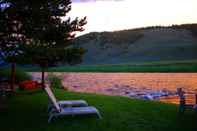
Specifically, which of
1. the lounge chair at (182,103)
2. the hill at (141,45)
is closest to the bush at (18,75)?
the lounge chair at (182,103)

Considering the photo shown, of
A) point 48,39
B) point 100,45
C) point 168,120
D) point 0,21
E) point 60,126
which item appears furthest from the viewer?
point 100,45

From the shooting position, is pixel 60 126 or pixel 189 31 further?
pixel 189 31

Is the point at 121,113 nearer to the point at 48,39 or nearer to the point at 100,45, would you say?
the point at 48,39

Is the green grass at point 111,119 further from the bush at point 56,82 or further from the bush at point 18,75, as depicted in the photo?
the bush at point 18,75

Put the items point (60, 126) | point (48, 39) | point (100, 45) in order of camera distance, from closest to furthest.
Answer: point (60, 126) < point (48, 39) < point (100, 45)

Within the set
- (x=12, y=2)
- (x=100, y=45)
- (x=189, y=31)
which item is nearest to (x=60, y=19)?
(x=12, y=2)

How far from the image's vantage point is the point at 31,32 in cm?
1535

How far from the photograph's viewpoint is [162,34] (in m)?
177

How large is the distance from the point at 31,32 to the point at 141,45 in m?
152

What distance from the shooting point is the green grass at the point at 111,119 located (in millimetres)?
13004

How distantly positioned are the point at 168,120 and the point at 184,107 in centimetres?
114

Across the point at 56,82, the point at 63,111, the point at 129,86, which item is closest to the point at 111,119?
the point at 63,111

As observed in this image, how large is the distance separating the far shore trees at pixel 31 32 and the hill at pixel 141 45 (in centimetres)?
12293

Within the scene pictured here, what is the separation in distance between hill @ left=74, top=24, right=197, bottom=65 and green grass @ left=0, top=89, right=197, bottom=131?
12351 centimetres
